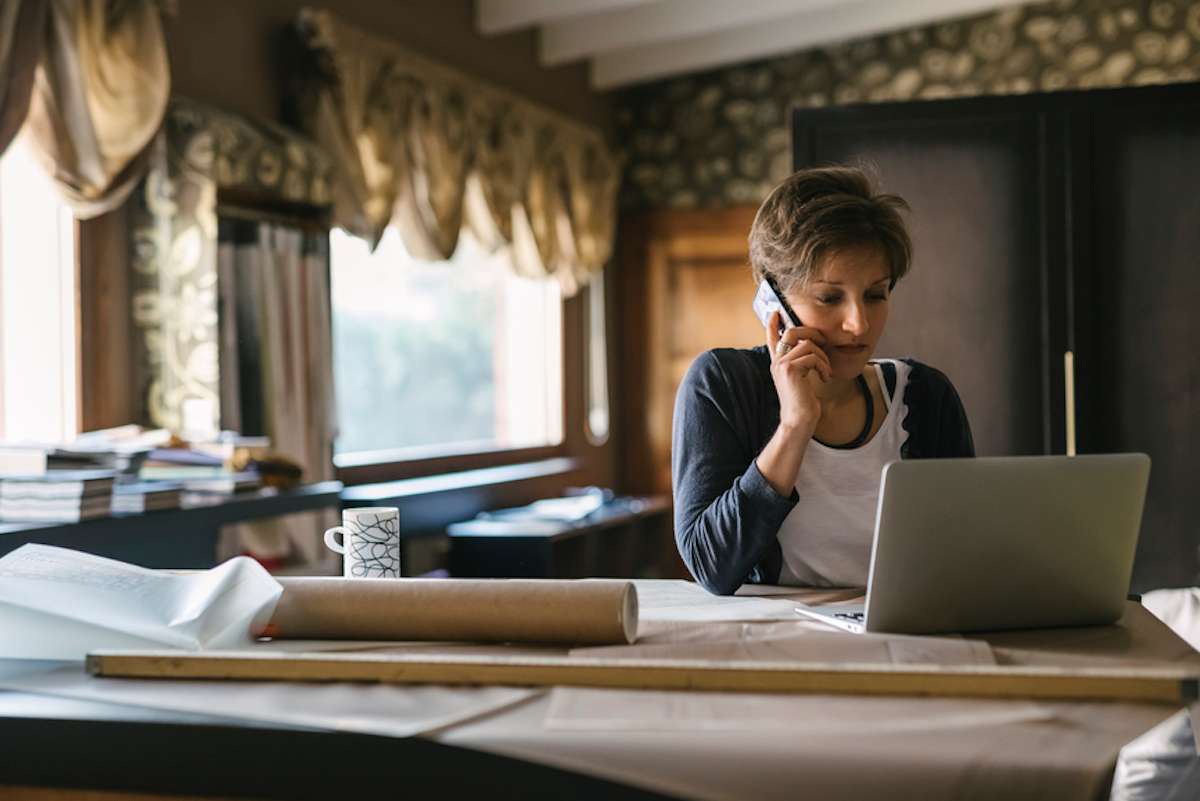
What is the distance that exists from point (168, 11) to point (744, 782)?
114 inches

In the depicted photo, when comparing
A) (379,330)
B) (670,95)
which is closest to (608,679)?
(379,330)

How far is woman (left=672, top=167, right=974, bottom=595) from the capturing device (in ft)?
5.82

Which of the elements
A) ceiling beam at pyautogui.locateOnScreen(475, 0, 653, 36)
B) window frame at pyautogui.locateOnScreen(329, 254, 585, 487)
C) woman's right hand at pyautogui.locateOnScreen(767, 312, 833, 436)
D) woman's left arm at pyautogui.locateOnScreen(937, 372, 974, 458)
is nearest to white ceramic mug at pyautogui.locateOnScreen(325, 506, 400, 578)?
Answer: woman's right hand at pyautogui.locateOnScreen(767, 312, 833, 436)

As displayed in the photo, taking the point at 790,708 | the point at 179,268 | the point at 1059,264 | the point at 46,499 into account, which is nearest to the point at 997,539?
the point at 790,708

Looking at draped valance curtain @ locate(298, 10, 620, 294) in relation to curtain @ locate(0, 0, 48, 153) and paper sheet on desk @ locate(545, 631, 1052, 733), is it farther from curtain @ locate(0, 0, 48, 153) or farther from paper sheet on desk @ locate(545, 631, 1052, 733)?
paper sheet on desk @ locate(545, 631, 1052, 733)

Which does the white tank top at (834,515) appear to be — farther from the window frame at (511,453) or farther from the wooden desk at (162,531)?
the window frame at (511,453)

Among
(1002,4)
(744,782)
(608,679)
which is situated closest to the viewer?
(744,782)

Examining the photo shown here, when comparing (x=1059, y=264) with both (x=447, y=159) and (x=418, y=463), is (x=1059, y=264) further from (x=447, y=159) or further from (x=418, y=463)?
(x=418, y=463)

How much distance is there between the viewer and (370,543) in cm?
155

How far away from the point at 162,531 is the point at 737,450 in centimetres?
144

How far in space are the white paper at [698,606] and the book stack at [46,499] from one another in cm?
132

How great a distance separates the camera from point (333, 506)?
3430 mm

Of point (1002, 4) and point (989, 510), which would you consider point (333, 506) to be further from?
point (1002, 4)

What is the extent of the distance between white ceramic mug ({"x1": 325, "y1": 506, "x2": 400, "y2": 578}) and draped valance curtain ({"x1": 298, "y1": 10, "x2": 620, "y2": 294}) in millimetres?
2635
